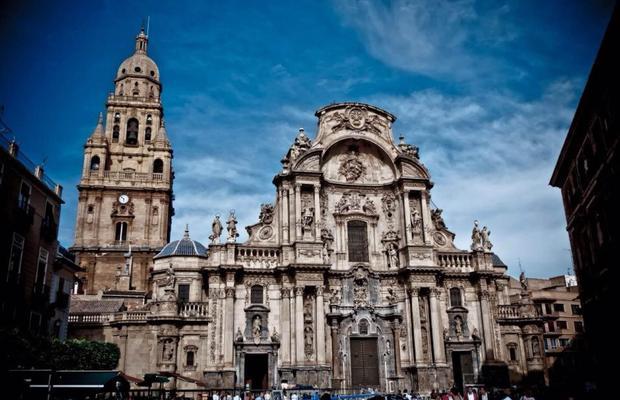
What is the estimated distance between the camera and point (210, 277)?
1366 inches

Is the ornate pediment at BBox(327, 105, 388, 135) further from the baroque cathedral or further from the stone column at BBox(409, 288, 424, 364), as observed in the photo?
the stone column at BBox(409, 288, 424, 364)

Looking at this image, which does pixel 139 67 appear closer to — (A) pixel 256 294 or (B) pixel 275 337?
(A) pixel 256 294

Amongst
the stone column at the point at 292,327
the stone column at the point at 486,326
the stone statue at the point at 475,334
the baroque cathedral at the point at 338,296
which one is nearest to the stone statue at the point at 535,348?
the baroque cathedral at the point at 338,296

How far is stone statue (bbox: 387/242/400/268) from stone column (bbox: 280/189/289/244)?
7.20m

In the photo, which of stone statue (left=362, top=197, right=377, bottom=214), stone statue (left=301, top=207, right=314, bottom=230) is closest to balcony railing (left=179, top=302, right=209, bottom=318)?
stone statue (left=301, top=207, right=314, bottom=230)

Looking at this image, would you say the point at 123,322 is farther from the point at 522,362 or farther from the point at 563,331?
the point at 563,331

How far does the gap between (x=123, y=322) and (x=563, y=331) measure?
44615mm

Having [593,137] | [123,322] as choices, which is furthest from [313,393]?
[593,137]

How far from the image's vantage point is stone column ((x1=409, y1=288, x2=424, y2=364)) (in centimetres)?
3497

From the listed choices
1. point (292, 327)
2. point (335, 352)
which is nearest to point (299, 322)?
point (292, 327)

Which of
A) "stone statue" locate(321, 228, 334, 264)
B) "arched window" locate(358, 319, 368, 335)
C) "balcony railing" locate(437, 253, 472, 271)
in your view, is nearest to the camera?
"arched window" locate(358, 319, 368, 335)

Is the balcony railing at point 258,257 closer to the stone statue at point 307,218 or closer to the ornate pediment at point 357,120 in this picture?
the stone statue at point 307,218

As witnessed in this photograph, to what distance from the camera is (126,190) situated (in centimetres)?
5712

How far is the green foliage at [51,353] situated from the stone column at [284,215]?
39.8ft
